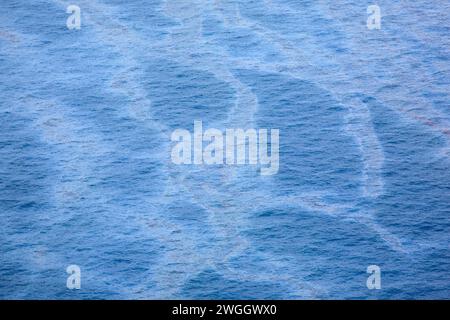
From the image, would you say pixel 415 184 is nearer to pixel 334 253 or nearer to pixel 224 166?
pixel 334 253

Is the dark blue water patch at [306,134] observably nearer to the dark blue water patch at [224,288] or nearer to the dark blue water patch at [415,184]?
the dark blue water patch at [415,184]

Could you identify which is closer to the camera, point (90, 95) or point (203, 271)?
point (203, 271)

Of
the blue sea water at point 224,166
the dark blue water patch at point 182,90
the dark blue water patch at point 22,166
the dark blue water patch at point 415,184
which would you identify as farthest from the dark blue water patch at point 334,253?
the dark blue water patch at point 22,166

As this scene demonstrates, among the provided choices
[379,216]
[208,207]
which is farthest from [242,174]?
[379,216]

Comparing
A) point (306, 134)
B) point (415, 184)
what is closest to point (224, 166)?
point (306, 134)

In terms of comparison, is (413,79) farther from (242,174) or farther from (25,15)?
(25,15)
